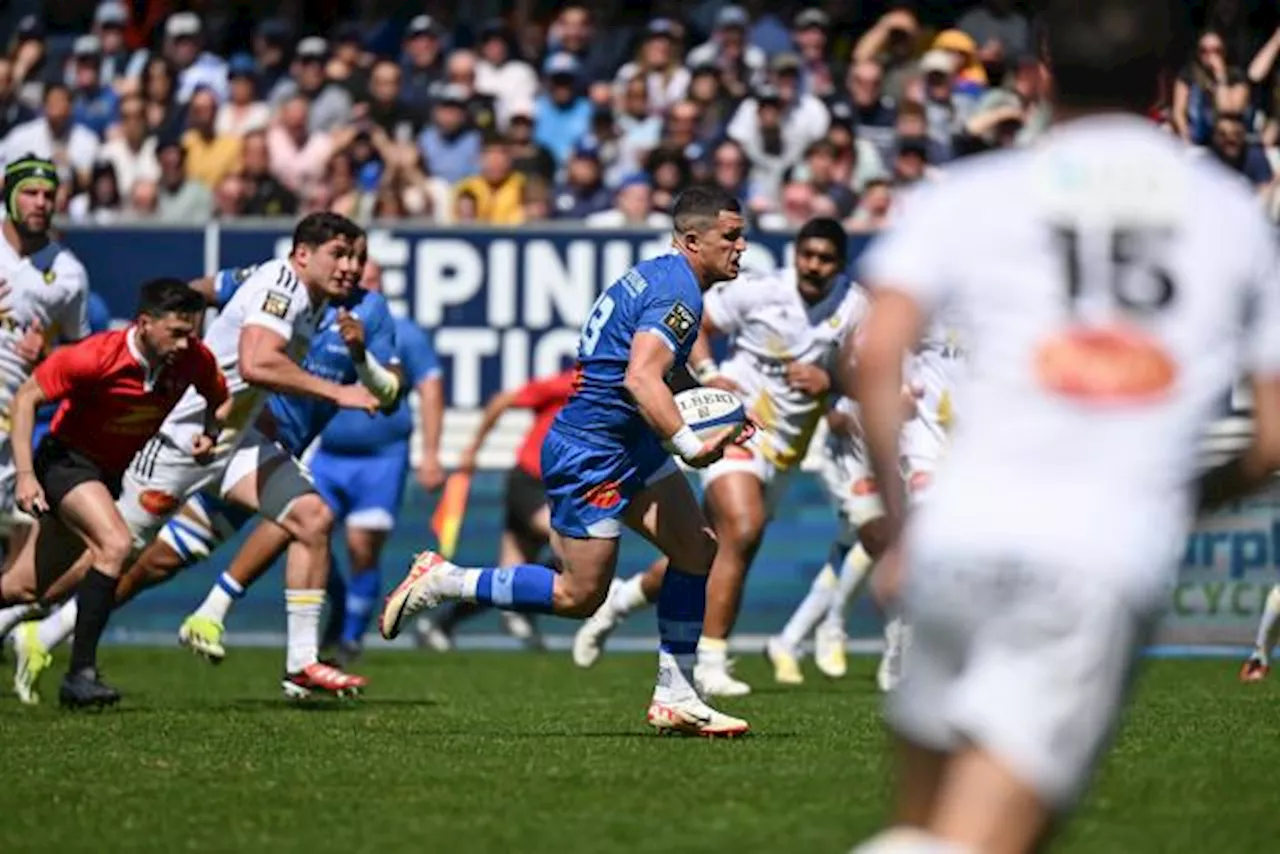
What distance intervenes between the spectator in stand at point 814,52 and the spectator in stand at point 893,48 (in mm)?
313

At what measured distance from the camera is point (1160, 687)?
14750 mm

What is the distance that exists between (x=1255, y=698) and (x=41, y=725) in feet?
19.8

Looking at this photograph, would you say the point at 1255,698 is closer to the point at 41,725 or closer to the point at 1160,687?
the point at 1160,687

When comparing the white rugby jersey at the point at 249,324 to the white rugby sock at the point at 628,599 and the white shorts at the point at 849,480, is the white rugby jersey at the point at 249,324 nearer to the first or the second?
the white rugby sock at the point at 628,599

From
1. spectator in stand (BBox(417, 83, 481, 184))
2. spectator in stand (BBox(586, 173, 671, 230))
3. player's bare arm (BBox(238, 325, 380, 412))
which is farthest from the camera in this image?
spectator in stand (BBox(417, 83, 481, 184))

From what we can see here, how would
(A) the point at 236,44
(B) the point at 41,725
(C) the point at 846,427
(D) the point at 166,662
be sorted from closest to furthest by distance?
(B) the point at 41,725, (C) the point at 846,427, (D) the point at 166,662, (A) the point at 236,44

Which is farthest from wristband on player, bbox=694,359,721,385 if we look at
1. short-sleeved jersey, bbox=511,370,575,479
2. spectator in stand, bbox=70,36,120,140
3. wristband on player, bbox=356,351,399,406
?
spectator in stand, bbox=70,36,120,140

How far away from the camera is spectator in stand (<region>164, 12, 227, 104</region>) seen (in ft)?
83.3

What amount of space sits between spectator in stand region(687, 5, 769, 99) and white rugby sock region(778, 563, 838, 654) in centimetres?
749

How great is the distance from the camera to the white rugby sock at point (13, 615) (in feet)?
45.2

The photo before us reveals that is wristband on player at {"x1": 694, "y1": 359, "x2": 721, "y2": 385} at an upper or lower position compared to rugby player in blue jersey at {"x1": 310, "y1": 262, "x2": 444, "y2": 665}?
upper

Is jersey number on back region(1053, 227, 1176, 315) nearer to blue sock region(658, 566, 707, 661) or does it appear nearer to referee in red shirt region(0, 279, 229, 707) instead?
blue sock region(658, 566, 707, 661)

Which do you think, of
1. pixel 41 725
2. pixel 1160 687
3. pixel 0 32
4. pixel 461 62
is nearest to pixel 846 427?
pixel 1160 687

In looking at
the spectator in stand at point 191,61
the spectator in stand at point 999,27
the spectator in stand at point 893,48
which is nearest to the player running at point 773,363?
the spectator in stand at point 893,48
